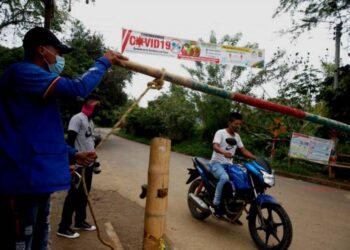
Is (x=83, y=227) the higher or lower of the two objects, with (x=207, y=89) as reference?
lower

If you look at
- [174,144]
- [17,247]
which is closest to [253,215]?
[17,247]

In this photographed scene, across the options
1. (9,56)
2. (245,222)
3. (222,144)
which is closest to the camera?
(222,144)

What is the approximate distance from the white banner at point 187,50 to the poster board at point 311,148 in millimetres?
3791

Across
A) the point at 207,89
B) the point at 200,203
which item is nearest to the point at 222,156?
the point at 200,203

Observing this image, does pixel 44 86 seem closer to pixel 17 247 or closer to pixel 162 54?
pixel 17 247

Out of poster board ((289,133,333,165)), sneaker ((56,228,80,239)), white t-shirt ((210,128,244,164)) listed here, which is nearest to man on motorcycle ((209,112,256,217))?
white t-shirt ((210,128,244,164))

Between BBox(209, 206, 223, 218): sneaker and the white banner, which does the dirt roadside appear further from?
the white banner

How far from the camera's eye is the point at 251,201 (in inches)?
186

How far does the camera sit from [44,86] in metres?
1.83

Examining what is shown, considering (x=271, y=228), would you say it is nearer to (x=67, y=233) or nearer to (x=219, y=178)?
(x=219, y=178)

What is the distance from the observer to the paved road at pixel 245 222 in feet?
15.4

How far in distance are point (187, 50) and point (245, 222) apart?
8.24 m

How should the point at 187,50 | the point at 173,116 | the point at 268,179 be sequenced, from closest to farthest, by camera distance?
the point at 268,179 < the point at 187,50 < the point at 173,116

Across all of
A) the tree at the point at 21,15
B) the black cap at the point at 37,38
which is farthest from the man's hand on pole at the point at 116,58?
the tree at the point at 21,15
